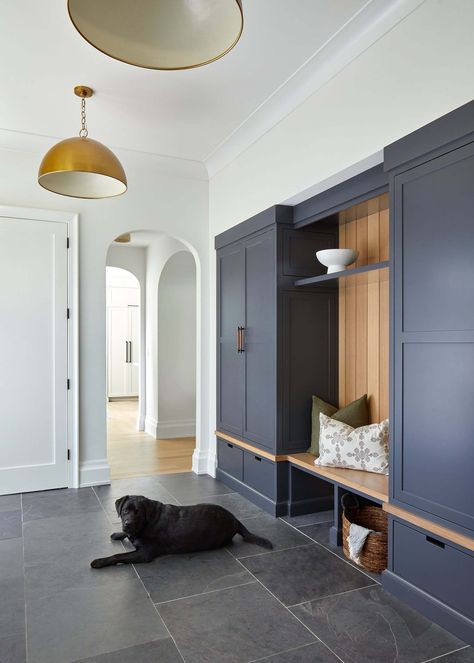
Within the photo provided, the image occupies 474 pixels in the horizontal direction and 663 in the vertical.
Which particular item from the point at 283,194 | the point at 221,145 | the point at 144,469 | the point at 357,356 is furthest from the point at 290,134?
the point at 144,469

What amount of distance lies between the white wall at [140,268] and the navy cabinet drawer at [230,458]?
2891 millimetres

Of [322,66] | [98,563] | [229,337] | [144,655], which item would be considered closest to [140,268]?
[229,337]

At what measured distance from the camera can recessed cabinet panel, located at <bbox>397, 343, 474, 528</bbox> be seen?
7.22 ft

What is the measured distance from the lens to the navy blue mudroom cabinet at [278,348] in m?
3.79

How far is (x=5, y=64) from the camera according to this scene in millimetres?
3135

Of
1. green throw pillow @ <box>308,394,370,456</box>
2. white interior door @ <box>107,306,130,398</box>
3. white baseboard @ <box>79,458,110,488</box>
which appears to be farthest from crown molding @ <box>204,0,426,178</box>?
white interior door @ <box>107,306,130,398</box>

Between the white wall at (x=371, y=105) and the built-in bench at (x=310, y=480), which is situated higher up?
the white wall at (x=371, y=105)

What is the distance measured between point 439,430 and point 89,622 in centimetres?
181

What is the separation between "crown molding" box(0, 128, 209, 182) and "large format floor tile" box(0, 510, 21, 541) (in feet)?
9.33

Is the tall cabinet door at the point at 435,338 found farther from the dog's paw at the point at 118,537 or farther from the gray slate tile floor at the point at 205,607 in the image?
the dog's paw at the point at 118,537

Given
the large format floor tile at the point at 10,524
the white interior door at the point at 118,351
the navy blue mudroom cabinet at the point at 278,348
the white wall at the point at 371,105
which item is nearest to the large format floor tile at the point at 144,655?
the large format floor tile at the point at 10,524

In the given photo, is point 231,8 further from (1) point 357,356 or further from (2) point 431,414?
(1) point 357,356

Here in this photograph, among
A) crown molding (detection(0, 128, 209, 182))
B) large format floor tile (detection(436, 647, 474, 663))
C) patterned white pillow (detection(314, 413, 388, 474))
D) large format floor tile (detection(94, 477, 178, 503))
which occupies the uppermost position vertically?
crown molding (detection(0, 128, 209, 182))

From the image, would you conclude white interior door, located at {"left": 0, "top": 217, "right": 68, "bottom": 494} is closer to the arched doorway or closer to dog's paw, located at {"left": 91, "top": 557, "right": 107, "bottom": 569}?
dog's paw, located at {"left": 91, "top": 557, "right": 107, "bottom": 569}
